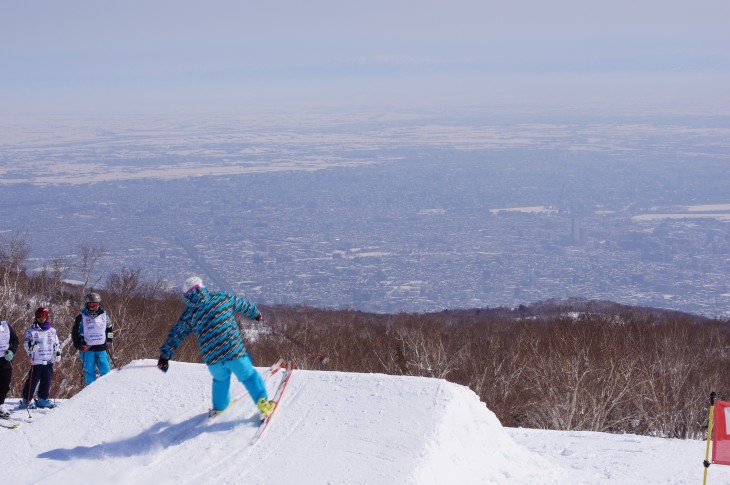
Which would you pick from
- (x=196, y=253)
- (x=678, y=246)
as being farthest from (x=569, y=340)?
(x=678, y=246)

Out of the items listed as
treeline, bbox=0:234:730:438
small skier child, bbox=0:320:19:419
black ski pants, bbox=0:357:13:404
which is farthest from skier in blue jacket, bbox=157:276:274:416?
treeline, bbox=0:234:730:438

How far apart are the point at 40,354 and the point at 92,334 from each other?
0.70 m

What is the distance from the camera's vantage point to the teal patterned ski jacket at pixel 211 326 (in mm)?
8078

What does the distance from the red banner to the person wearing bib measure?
754cm

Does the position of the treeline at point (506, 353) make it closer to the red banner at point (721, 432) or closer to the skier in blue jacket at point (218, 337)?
the skier in blue jacket at point (218, 337)

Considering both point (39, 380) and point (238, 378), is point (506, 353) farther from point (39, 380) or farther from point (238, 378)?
point (238, 378)

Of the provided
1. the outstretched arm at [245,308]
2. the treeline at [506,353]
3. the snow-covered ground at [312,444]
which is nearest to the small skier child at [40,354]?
the snow-covered ground at [312,444]

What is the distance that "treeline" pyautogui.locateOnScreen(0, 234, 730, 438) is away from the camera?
20141 millimetres

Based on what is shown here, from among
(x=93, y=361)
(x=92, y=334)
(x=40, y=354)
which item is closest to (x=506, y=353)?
(x=93, y=361)

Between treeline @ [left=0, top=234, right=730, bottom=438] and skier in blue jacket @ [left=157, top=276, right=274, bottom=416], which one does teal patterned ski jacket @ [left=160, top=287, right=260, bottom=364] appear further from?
treeline @ [left=0, top=234, right=730, bottom=438]

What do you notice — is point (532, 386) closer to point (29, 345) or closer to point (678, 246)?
point (29, 345)

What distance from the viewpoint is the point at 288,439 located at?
763cm

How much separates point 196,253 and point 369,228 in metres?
66.7

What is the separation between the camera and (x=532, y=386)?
23.3m
